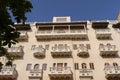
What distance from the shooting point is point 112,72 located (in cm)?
3189

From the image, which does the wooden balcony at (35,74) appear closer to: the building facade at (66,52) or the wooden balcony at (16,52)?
the building facade at (66,52)

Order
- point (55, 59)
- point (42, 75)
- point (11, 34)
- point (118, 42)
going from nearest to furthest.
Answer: point (11, 34), point (42, 75), point (55, 59), point (118, 42)

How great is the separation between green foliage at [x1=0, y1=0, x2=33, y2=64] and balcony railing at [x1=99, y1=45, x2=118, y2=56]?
22808mm

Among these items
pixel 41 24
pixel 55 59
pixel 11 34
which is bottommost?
pixel 11 34

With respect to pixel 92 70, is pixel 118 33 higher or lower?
higher

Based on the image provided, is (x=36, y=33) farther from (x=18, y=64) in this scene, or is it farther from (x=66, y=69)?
(x=66, y=69)

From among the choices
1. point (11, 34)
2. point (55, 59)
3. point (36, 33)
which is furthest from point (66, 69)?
point (11, 34)

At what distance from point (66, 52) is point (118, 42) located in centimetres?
942

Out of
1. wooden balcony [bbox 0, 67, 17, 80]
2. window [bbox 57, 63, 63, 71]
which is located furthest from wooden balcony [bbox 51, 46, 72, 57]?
wooden balcony [bbox 0, 67, 17, 80]

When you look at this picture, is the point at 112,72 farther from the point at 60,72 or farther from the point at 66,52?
the point at 66,52

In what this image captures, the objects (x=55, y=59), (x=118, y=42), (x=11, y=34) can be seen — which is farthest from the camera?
(x=118, y=42)

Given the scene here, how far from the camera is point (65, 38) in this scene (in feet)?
127

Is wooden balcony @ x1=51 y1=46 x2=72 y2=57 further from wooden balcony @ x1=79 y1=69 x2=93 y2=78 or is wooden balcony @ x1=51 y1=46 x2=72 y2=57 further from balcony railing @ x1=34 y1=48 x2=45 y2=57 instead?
wooden balcony @ x1=79 y1=69 x2=93 y2=78

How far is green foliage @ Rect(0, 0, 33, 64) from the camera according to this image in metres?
13.2
